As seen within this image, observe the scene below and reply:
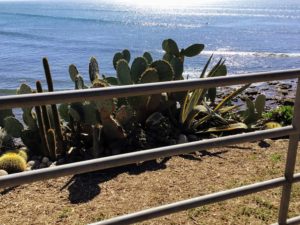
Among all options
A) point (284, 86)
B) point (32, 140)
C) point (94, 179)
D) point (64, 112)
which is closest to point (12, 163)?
point (32, 140)

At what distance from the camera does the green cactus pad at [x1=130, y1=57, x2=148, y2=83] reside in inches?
260

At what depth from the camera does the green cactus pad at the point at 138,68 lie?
6.60 metres

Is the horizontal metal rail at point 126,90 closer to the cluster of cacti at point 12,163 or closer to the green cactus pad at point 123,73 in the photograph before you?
the cluster of cacti at point 12,163

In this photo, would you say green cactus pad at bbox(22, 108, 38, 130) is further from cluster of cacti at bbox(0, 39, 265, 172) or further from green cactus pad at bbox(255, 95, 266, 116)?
green cactus pad at bbox(255, 95, 266, 116)


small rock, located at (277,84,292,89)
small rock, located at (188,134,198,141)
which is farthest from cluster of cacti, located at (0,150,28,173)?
small rock, located at (277,84,292,89)

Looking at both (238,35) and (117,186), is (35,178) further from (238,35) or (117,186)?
(238,35)

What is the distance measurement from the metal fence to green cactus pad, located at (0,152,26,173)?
3686mm

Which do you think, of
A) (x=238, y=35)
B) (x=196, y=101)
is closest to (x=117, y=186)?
(x=196, y=101)

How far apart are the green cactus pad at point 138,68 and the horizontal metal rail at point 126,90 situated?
457 cm

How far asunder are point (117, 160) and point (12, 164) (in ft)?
13.0

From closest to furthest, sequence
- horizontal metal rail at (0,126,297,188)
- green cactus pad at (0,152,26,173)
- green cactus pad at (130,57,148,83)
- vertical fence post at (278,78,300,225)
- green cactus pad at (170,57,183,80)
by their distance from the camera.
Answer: horizontal metal rail at (0,126,297,188) → vertical fence post at (278,78,300,225) → green cactus pad at (0,152,26,173) → green cactus pad at (130,57,148,83) → green cactus pad at (170,57,183,80)

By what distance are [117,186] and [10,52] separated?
29.6m

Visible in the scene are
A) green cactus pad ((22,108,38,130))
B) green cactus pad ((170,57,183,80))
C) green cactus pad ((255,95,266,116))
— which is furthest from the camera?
green cactus pad ((255,95,266,116))

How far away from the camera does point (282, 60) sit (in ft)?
92.9
